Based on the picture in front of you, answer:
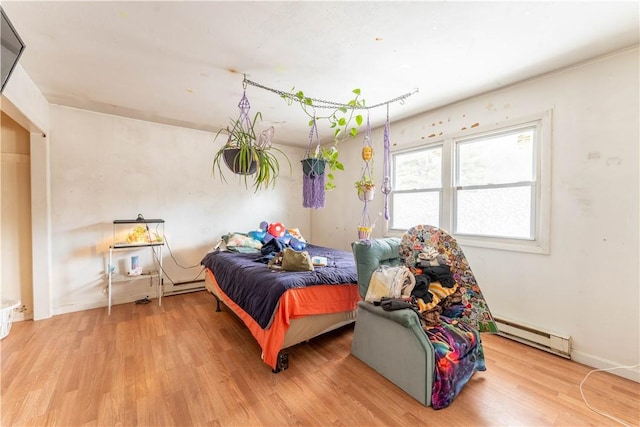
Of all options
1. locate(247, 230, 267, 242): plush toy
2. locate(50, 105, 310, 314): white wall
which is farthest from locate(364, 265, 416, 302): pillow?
locate(50, 105, 310, 314): white wall

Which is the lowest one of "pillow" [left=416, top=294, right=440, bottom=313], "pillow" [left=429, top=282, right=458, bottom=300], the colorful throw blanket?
the colorful throw blanket

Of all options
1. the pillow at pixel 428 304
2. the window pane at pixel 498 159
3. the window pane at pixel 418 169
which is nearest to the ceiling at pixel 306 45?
the window pane at pixel 498 159

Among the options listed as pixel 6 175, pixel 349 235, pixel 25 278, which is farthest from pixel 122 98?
pixel 349 235

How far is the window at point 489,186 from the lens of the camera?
89.2 inches

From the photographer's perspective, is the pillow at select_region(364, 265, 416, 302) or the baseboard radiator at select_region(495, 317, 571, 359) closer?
the pillow at select_region(364, 265, 416, 302)

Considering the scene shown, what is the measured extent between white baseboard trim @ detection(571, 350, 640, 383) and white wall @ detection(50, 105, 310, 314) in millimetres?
4064

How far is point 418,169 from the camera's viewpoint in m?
3.22

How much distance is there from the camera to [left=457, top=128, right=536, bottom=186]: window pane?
7.73 feet

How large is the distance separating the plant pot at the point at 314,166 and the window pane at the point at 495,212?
1527mm

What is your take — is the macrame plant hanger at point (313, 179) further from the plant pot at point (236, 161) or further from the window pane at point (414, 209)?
the window pane at point (414, 209)

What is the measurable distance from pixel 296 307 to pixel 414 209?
208 cm

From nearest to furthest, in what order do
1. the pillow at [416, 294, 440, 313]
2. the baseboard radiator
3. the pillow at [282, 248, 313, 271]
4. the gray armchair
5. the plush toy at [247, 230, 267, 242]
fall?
the gray armchair → the pillow at [416, 294, 440, 313] → the baseboard radiator → the pillow at [282, 248, 313, 271] → the plush toy at [247, 230, 267, 242]

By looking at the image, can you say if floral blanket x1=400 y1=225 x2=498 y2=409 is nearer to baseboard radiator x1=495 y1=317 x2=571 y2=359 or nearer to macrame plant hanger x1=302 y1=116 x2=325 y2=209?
baseboard radiator x1=495 y1=317 x2=571 y2=359

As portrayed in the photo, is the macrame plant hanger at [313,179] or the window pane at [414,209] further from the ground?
the macrame plant hanger at [313,179]
